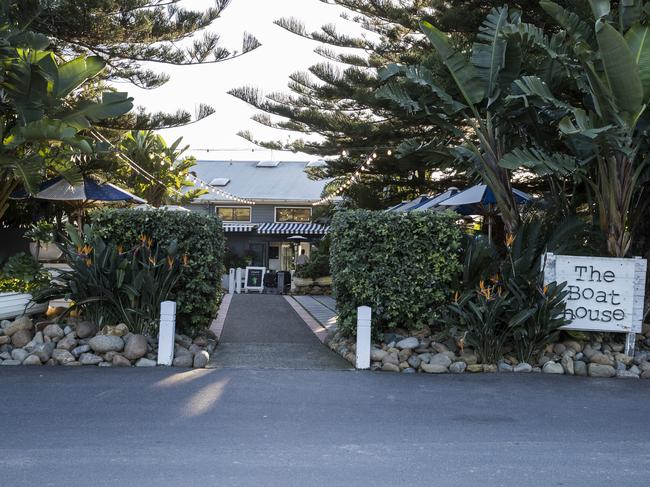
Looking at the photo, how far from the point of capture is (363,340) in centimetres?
867

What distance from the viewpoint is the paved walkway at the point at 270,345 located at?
8.84 metres

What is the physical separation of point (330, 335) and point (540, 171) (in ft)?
12.6

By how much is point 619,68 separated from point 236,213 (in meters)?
25.5

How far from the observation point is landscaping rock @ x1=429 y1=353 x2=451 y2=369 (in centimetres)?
863

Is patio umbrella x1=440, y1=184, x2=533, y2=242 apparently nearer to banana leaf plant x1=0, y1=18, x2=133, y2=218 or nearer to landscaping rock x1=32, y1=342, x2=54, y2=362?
banana leaf plant x1=0, y1=18, x2=133, y2=218

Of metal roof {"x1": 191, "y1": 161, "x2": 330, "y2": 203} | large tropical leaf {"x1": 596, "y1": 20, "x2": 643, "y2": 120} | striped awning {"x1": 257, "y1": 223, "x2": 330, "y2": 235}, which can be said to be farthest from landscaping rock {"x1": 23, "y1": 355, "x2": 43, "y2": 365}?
metal roof {"x1": 191, "y1": 161, "x2": 330, "y2": 203}

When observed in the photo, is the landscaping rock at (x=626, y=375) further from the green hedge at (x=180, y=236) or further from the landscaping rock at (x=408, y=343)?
the green hedge at (x=180, y=236)

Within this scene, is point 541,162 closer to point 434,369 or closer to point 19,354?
point 434,369

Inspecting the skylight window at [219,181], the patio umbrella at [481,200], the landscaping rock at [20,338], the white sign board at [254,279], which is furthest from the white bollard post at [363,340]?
the skylight window at [219,181]

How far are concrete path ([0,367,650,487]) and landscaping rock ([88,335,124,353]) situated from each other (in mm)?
399

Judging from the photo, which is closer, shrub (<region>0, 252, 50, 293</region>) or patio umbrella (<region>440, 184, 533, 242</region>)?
shrub (<region>0, 252, 50, 293</region>)

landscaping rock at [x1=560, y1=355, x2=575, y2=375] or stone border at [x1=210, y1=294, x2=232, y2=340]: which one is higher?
landscaping rock at [x1=560, y1=355, x2=575, y2=375]

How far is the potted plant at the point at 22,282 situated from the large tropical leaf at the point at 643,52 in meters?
8.37

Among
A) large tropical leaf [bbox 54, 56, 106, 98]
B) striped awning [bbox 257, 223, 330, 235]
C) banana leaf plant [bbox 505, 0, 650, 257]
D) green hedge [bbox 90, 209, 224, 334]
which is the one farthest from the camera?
striped awning [bbox 257, 223, 330, 235]
